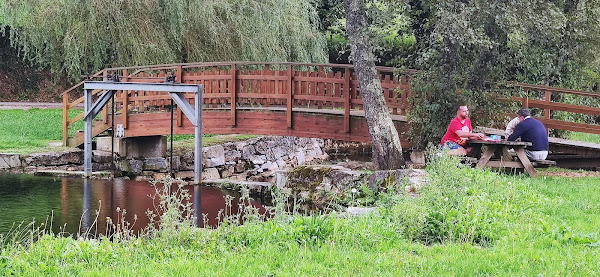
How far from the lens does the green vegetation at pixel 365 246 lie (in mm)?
5801

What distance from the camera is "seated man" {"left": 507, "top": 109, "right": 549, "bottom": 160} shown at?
12.4 metres

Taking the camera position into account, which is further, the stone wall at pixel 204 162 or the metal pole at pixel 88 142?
the stone wall at pixel 204 162

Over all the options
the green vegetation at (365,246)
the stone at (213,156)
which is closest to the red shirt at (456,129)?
the green vegetation at (365,246)

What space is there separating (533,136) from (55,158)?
11253 mm

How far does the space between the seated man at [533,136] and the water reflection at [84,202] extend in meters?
4.57

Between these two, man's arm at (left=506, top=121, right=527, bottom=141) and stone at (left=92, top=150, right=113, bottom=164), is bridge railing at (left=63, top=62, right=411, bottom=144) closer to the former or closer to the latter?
stone at (left=92, top=150, right=113, bottom=164)

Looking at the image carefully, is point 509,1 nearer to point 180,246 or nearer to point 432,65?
point 432,65

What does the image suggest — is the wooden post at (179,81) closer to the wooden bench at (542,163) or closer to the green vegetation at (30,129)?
the green vegetation at (30,129)

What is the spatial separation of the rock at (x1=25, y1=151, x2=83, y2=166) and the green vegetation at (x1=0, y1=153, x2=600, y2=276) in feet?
36.6

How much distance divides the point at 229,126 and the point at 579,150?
7711 mm

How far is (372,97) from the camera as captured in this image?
546 inches

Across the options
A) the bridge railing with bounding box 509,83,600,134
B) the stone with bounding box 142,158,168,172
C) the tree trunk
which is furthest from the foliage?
the stone with bounding box 142,158,168,172

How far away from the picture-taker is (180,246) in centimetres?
660

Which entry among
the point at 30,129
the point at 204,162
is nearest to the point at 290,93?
the point at 204,162
